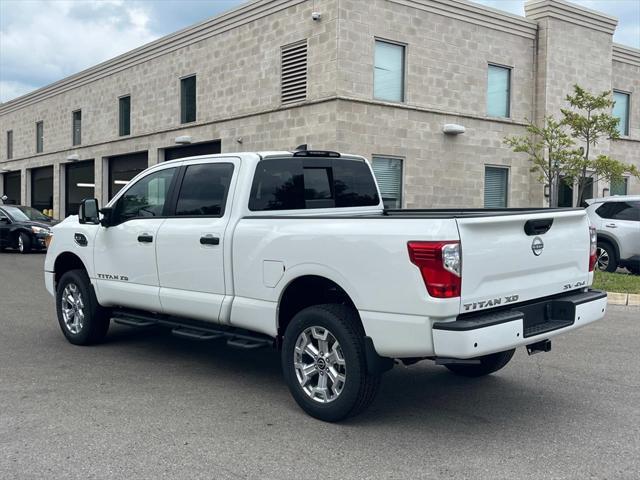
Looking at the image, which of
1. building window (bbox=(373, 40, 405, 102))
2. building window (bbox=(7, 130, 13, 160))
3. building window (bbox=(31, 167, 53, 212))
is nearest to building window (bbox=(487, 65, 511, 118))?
building window (bbox=(373, 40, 405, 102))

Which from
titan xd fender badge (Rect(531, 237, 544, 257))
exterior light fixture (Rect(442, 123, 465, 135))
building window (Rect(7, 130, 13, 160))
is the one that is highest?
building window (Rect(7, 130, 13, 160))

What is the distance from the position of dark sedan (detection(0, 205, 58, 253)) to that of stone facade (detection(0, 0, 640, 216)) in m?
6.06

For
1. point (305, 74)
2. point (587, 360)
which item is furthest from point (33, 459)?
point (305, 74)

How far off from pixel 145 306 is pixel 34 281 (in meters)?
7.97

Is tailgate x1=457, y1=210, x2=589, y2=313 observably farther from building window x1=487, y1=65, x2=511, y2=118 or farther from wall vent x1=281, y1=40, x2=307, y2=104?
building window x1=487, y1=65, x2=511, y2=118

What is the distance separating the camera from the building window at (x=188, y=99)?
81.9 ft

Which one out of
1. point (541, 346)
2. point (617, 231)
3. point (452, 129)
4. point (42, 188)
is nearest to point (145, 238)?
point (541, 346)

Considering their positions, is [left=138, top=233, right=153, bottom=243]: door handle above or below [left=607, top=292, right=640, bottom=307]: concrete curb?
above

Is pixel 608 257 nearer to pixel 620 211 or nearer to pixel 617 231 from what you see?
pixel 617 231

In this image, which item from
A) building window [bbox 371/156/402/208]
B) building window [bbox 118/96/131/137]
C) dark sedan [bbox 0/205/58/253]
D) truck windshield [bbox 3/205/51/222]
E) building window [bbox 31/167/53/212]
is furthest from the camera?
building window [bbox 31/167/53/212]

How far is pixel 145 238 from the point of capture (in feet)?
21.5

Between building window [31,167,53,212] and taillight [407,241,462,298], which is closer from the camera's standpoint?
taillight [407,241,462,298]

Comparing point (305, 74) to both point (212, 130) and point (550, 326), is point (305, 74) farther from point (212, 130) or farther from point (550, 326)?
point (550, 326)

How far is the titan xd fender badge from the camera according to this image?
16.3ft
